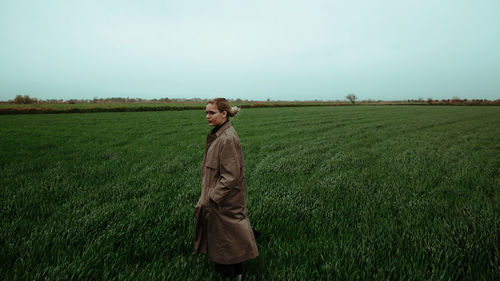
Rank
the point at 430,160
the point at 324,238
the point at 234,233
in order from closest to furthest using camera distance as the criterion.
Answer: the point at 234,233 < the point at 324,238 < the point at 430,160

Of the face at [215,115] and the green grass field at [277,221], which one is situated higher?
the face at [215,115]

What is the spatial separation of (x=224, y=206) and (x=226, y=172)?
299 mm

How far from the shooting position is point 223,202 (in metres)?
1.84

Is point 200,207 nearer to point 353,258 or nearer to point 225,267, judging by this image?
point 225,267

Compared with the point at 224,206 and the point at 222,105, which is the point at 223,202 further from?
the point at 222,105

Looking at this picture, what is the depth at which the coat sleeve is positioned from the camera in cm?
177

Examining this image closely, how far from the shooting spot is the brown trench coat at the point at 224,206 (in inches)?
71.1

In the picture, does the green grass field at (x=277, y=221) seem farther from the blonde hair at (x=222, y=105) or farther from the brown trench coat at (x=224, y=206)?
the blonde hair at (x=222, y=105)

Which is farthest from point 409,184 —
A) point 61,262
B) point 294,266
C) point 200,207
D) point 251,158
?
point 61,262

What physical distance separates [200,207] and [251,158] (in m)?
5.24

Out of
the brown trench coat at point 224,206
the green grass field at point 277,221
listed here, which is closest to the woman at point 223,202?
the brown trench coat at point 224,206

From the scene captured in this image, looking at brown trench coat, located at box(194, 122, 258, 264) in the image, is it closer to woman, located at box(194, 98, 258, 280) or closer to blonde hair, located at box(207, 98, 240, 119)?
woman, located at box(194, 98, 258, 280)

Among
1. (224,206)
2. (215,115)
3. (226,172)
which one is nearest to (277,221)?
→ (224,206)

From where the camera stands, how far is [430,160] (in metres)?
6.71
